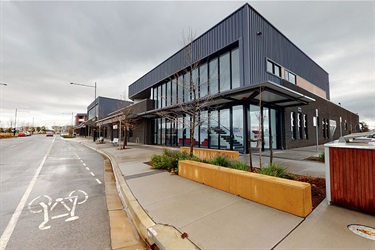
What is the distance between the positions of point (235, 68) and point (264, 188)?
10.4 metres

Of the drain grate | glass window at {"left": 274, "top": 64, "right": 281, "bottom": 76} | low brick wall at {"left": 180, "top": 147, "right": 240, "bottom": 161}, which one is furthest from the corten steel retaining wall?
glass window at {"left": 274, "top": 64, "right": 281, "bottom": 76}

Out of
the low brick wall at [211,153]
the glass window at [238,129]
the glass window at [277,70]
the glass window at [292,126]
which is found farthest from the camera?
the glass window at [292,126]

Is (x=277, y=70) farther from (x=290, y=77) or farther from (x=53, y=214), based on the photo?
(x=53, y=214)

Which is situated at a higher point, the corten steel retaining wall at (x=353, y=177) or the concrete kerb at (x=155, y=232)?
the corten steel retaining wall at (x=353, y=177)

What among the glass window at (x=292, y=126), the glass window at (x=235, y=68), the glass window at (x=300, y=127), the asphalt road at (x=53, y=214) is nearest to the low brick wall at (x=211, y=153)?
the asphalt road at (x=53, y=214)

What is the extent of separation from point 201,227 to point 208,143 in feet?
36.8

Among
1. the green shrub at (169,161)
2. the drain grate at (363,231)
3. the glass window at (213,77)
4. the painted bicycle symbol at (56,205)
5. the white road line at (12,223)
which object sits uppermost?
the glass window at (213,77)

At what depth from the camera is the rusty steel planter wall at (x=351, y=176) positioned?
3.22 m

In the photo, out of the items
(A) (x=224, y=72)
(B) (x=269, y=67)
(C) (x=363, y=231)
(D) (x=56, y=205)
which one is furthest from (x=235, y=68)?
(D) (x=56, y=205)

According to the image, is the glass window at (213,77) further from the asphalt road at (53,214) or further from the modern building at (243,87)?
the asphalt road at (53,214)

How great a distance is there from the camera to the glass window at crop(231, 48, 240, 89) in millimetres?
12100

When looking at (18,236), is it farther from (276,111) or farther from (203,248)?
(276,111)

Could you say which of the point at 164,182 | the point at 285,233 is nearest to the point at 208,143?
the point at 164,182

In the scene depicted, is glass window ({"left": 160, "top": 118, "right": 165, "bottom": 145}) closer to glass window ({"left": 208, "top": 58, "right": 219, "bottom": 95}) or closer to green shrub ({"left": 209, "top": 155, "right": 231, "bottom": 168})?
glass window ({"left": 208, "top": 58, "right": 219, "bottom": 95})
